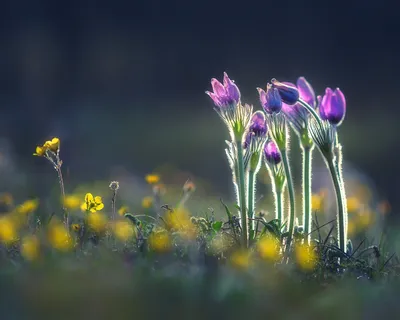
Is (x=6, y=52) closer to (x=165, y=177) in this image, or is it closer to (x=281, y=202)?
(x=165, y=177)

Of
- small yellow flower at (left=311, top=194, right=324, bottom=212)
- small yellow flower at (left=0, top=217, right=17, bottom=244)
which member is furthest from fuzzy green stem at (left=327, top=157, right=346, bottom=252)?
small yellow flower at (left=0, top=217, right=17, bottom=244)

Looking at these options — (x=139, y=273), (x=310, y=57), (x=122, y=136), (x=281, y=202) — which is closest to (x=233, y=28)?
(x=310, y=57)

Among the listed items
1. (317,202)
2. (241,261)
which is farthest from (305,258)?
(317,202)

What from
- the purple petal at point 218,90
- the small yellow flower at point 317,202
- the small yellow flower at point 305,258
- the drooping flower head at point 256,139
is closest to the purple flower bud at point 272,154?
the drooping flower head at point 256,139

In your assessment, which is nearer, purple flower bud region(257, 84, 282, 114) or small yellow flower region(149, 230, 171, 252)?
Answer: small yellow flower region(149, 230, 171, 252)

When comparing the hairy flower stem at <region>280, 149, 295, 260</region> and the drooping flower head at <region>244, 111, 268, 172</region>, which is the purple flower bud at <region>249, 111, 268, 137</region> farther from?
the hairy flower stem at <region>280, 149, 295, 260</region>
